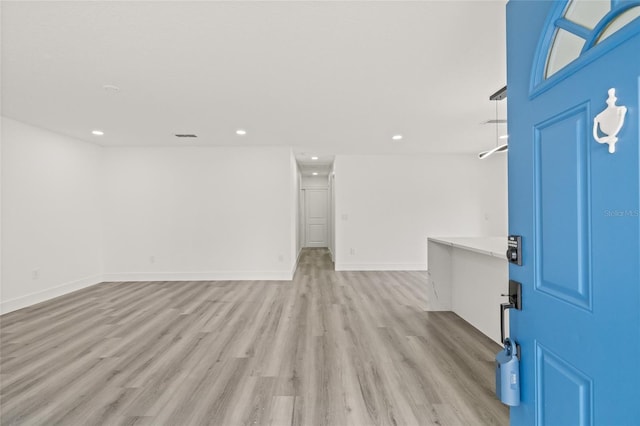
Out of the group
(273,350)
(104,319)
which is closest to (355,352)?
(273,350)

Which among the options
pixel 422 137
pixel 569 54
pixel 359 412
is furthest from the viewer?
pixel 422 137

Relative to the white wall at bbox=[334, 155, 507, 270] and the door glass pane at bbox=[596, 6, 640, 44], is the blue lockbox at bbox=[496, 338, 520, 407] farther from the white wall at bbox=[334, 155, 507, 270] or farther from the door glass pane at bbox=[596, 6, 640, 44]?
the white wall at bbox=[334, 155, 507, 270]

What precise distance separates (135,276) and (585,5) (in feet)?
21.2

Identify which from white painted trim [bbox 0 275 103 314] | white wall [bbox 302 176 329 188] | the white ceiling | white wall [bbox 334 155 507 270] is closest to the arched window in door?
the white ceiling

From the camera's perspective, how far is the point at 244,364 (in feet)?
7.73

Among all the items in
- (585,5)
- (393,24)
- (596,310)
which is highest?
(393,24)

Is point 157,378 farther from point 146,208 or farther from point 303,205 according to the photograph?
point 303,205

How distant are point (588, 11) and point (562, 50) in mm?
117

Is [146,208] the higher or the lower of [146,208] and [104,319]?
the higher

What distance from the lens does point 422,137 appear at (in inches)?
188

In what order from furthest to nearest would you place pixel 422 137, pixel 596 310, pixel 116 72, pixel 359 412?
pixel 422 137, pixel 116 72, pixel 359 412, pixel 596 310

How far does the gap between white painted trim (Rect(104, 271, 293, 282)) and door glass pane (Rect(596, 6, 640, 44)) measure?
4.98m

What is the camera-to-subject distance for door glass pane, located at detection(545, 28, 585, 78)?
3.08ft

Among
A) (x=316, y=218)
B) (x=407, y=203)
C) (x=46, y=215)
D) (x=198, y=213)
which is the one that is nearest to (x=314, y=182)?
(x=316, y=218)
